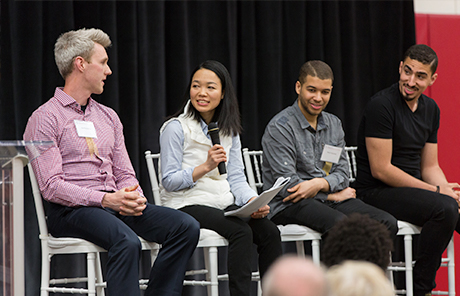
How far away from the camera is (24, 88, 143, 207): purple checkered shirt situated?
2182mm

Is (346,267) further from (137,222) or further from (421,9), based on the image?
(421,9)

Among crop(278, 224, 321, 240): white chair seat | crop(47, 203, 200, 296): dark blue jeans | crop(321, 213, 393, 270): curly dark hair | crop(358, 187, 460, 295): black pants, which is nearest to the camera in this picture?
crop(321, 213, 393, 270): curly dark hair

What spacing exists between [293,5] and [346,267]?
300cm

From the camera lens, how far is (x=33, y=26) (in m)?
2.99

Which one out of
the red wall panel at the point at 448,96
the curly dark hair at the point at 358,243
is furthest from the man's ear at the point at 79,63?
the red wall panel at the point at 448,96

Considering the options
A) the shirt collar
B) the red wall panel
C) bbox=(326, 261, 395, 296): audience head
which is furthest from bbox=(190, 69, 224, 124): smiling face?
bbox=(326, 261, 395, 296): audience head

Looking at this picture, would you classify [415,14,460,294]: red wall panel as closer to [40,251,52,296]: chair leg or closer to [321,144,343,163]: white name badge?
[321,144,343,163]: white name badge

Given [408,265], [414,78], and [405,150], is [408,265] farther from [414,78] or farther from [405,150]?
[414,78]

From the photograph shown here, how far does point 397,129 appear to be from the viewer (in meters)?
2.93

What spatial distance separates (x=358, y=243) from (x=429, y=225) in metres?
1.67

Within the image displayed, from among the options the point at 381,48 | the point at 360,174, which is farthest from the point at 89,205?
the point at 381,48

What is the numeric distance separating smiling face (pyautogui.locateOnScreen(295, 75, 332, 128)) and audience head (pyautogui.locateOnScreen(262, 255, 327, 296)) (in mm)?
2175

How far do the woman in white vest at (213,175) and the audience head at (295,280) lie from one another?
1.66 meters

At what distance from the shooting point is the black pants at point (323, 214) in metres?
2.49
